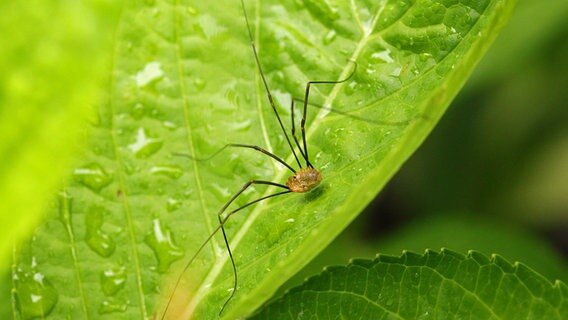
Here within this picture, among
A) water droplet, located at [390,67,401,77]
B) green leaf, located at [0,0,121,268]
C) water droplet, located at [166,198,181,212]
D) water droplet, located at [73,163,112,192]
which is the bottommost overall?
water droplet, located at [166,198,181,212]

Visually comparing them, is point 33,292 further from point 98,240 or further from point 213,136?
point 213,136

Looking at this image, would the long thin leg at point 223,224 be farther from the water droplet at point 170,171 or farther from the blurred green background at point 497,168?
the blurred green background at point 497,168

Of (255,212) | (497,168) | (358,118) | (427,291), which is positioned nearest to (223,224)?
(255,212)

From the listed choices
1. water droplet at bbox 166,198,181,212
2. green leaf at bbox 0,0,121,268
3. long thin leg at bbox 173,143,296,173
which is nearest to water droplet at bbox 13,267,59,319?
water droplet at bbox 166,198,181,212

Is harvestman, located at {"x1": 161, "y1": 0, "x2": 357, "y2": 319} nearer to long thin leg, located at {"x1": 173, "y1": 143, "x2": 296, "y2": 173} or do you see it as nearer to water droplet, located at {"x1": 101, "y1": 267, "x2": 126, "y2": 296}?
long thin leg, located at {"x1": 173, "y1": 143, "x2": 296, "y2": 173}

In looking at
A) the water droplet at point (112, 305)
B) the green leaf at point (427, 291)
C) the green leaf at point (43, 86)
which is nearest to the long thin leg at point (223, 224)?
the water droplet at point (112, 305)
